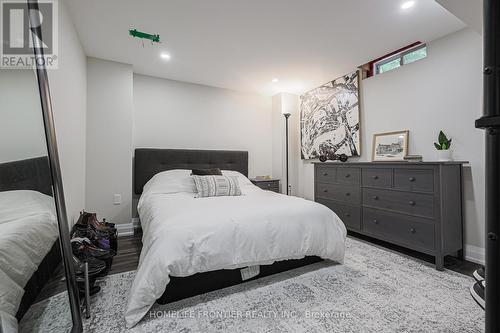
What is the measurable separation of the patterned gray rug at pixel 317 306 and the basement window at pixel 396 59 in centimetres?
233

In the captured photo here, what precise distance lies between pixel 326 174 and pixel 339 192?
0.33m

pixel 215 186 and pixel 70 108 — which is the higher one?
pixel 70 108

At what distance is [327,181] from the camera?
3213 millimetres

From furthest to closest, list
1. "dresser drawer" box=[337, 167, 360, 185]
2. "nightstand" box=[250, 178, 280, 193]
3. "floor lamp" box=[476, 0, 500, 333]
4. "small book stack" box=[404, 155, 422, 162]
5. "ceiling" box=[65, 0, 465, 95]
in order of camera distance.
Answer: "nightstand" box=[250, 178, 280, 193] → "dresser drawer" box=[337, 167, 360, 185] → "small book stack" box=[404, 155, 422, 162] → "ceiling" box=[65, 0, 465, 95] → "floor lamp" box=[476, 0, 500, 333]

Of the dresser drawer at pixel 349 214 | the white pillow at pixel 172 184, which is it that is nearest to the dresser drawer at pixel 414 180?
the dresser drawer at pixel 349 214

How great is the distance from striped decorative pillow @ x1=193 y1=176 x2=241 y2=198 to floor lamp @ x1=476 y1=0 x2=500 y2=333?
2394 millimetres

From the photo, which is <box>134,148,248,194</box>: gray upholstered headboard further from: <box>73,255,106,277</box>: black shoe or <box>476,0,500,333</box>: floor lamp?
<box>476,0,500,333</box>: floor lamp

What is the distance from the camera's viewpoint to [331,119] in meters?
3.60

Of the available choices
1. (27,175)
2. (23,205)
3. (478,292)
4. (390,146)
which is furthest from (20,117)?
(390,146)

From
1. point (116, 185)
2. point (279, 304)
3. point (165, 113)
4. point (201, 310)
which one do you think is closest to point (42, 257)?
point (201, 310)

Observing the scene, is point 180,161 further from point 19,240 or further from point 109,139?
point 19,240

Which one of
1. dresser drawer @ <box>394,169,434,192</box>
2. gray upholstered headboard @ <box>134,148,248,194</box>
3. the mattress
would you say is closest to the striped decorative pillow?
gray upholstered headboard @ <box>134,148,248,194</box>

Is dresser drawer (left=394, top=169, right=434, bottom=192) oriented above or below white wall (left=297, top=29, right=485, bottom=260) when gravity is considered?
below

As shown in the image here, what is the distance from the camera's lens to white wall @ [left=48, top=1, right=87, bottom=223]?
1829mm
